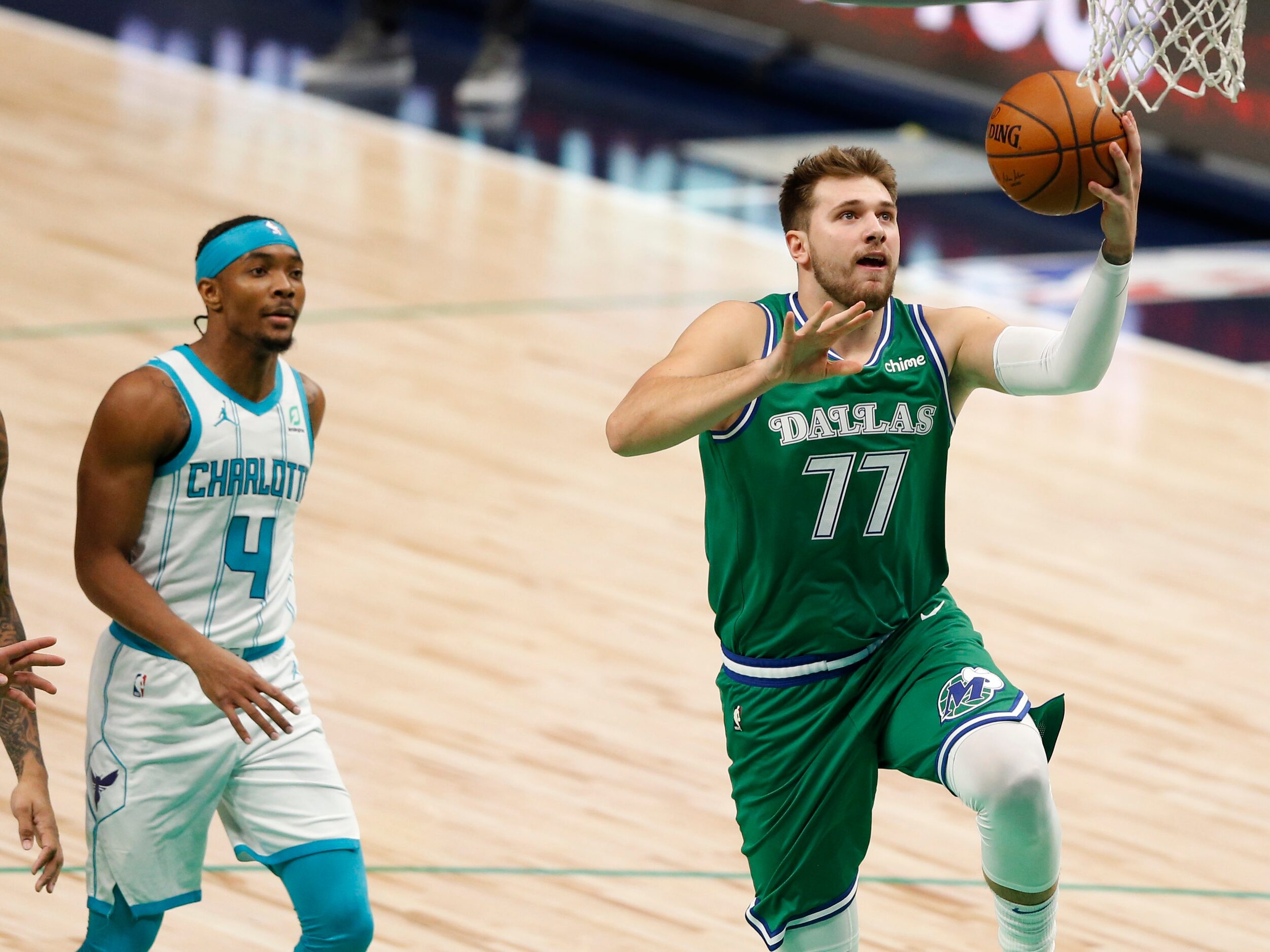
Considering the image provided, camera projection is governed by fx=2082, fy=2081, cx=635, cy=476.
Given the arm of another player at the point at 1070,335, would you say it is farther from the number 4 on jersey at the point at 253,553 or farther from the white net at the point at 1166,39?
the number 4 on jersey at the point at 253,553

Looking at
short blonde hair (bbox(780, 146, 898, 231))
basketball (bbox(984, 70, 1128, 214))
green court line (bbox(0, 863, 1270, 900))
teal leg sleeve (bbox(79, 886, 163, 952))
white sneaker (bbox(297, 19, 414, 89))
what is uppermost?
white sneaker (bbox(297, 19, 414, 89))

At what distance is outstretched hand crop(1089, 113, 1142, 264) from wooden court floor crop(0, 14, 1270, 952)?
79.9 inches

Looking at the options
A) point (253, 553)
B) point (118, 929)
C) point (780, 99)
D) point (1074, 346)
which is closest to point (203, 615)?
point (253, 553)

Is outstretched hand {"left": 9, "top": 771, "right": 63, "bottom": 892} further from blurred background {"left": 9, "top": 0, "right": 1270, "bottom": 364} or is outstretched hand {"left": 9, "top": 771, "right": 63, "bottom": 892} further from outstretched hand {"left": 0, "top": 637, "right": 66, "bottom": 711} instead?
blurred background {"left": 9, "top": 0, "right": 1270, "bottom": 364}

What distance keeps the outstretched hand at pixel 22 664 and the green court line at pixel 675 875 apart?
195 centimetres

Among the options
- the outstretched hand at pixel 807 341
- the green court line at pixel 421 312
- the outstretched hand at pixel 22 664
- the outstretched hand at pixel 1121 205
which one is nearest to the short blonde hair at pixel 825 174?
the outstretched hand at pixel 1121 205

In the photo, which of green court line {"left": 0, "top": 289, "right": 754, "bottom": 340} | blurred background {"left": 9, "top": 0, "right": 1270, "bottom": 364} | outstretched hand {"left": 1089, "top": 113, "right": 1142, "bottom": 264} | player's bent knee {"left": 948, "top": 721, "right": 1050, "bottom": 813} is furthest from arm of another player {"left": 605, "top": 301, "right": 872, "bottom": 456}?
blurred background {"left": 9, "top": 0, "right": 1270, "bottom": 364}

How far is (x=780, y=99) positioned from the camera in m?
15.7

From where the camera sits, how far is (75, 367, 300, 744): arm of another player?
3936 mm

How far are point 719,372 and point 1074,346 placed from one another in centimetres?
72

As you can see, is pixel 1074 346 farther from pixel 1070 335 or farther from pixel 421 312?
pixel 421 312

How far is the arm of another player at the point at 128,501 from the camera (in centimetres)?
394

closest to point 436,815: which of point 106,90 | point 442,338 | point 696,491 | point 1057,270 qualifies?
point 696,491

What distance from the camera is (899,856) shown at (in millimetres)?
5805
